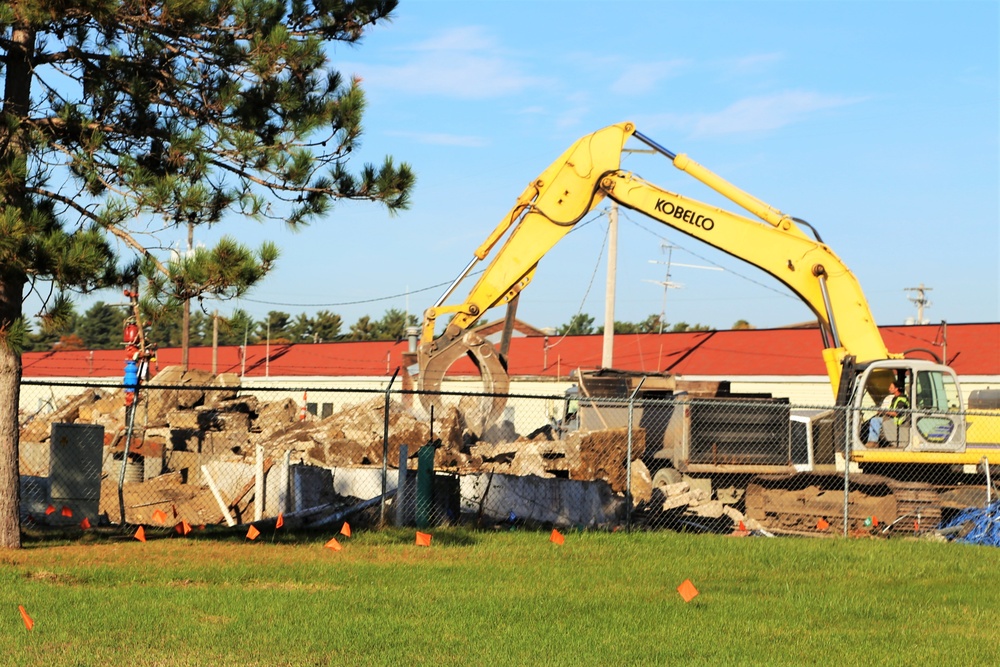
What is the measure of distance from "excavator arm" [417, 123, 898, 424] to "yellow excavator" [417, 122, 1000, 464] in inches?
0.6

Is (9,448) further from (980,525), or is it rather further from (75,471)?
(980,525)

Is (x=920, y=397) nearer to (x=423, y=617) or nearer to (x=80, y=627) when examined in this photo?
(x=423, y=617)

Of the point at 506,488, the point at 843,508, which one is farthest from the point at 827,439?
the point at 506,488

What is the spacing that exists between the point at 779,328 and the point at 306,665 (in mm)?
35082

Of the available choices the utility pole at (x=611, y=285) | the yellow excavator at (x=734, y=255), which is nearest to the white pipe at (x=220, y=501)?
the yellow excavator at (x=734, y=255)

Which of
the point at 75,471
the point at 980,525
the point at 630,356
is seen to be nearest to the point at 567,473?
the point at 980,525

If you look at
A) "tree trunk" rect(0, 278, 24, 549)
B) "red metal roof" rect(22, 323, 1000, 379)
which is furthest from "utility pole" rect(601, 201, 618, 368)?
"tree trunk" rect(0, 278, 24, 549)

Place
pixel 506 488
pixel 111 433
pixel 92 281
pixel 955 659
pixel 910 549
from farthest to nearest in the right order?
pixel 111 433
pixel 506 488
pixel 910 549
pixel 92 281
pixel 955 659

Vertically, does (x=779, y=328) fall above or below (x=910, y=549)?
above

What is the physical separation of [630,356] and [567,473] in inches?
915

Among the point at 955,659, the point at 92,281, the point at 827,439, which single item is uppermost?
the point at 92,281

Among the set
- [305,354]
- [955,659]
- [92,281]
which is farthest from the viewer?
[305,354]

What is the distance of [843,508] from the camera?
54.3 feet

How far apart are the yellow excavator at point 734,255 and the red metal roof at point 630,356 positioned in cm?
1591
